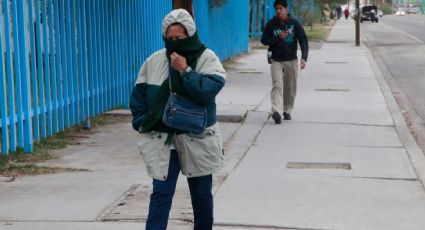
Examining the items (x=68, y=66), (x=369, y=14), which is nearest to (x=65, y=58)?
(x=68, y=66)

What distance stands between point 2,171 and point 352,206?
136 inches

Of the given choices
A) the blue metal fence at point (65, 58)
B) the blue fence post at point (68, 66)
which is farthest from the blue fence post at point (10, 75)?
the blue fence post at point (68, 66)

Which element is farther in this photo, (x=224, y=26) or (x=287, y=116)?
(x=224, y=26)

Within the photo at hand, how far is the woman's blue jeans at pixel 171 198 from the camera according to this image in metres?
4.73

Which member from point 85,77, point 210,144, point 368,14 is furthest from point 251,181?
point 368,14

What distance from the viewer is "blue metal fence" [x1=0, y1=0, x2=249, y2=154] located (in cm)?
827

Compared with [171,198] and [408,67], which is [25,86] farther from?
[408,67]

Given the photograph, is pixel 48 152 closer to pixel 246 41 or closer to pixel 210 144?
pixel 210 144

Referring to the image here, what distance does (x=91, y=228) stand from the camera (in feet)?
18.3

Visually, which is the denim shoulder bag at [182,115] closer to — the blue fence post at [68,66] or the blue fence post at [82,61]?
the blue fence post at [68,66]

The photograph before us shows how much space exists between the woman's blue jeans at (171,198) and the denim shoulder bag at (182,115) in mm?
237

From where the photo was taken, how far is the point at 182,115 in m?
4.59

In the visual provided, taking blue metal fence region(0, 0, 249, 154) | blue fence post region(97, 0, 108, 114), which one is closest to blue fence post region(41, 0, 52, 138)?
blue metal fence region(0, 0, 249, 154)

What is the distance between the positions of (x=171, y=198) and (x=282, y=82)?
21.2 ft
